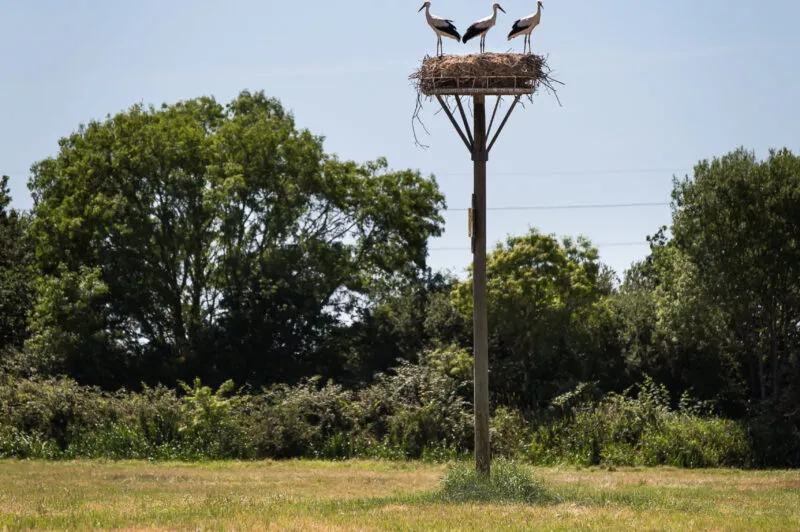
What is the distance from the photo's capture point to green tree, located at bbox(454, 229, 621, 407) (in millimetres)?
30203

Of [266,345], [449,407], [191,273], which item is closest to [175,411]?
[449,407]

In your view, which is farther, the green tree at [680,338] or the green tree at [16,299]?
the green tree at [16,299]

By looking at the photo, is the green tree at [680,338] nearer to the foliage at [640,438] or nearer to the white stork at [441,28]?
the foliage at [640,438]

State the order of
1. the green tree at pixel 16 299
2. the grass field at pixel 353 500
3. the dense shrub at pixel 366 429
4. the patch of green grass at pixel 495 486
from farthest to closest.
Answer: the green tree at pixel 16 299 → the dense shrub at pixel 366 429 → the patch of green grass at pixel 495 486 → the grass field at pixel 353 500

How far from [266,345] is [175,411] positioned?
995 centimetres

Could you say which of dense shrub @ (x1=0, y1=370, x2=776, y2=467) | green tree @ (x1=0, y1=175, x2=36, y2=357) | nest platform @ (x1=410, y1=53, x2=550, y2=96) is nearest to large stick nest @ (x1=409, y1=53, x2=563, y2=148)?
nest platform @ (x1=410, y1=53, x2=550, y2=96)

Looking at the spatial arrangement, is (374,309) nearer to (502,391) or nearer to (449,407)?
(502,391)

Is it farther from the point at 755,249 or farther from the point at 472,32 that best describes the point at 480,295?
the point at 755,249

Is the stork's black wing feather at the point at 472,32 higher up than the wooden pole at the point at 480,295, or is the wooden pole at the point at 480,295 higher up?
the stork's black wing feather at the point at 472,32

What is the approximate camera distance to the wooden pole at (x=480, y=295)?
15664 mm

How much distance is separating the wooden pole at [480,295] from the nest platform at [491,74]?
275 mm

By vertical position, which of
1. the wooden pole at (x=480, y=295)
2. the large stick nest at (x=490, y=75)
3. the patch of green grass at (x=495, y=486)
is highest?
the large stick nest at (x=490, y=75)

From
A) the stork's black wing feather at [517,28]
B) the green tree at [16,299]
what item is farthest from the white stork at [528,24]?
the green tree at [16,299]

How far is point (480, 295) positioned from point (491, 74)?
3.73 meters
